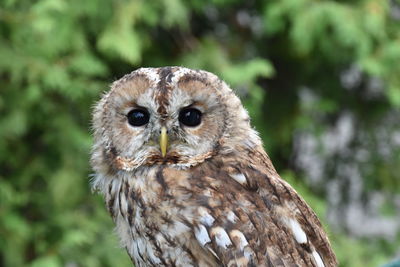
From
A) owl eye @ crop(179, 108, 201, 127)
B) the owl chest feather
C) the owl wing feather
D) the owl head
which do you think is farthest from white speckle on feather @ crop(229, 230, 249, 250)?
owl eye @ crop(179, 108, 201, 127)

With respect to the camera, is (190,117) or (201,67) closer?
(190,117)

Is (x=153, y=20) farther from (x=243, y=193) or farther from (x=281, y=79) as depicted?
(x=243, y=193)

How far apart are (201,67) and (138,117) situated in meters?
2.05

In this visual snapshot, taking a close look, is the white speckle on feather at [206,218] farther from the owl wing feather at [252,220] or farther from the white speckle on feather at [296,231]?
the white speckle on feather at [296,231]

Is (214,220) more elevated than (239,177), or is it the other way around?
(239,177)

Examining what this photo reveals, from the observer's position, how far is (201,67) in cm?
445

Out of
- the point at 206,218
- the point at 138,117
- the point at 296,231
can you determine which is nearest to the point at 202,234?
the point at 206,218

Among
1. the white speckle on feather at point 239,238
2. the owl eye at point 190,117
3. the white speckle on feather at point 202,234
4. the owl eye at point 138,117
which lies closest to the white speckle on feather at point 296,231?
the white speckle on feather at point 239,238

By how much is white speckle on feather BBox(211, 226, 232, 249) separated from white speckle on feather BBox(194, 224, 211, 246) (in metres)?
0.02

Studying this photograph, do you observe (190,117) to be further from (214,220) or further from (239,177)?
(214,220)

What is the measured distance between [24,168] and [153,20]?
114 cm

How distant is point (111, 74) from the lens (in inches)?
180

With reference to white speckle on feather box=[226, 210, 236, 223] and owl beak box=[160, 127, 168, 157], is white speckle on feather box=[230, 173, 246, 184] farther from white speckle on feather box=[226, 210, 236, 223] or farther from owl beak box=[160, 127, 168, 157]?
owl beak box=[160, 127, 168, 157]

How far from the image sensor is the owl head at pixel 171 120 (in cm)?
236
